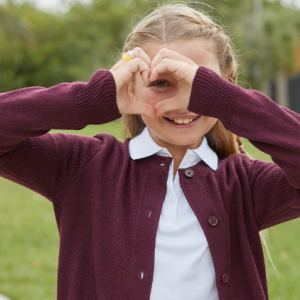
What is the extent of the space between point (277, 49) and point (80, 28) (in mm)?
13298

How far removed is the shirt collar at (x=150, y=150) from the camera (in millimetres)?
2043

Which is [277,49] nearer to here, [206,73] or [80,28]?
[80,28]

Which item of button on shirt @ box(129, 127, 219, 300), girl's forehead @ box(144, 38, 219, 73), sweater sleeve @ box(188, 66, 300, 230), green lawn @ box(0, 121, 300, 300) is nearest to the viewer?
sweater sleeve @ box(188, 66, 300, 230)

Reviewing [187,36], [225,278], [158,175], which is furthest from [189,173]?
[187,36]

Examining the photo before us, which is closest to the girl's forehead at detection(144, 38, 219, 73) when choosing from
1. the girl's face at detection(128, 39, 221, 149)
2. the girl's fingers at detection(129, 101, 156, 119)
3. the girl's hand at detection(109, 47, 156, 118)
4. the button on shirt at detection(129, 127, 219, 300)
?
the girl's face at detection(128, 39, 221, 149)

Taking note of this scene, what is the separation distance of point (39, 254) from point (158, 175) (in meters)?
3.46

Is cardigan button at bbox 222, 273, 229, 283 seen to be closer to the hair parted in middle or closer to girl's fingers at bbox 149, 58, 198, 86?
the hair parted in middle

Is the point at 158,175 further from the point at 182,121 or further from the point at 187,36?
the point at 187,36

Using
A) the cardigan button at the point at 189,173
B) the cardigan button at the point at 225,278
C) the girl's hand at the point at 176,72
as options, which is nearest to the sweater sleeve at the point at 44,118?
the girl's hand at the point at 176,72

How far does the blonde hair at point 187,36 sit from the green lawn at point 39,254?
2.71ft

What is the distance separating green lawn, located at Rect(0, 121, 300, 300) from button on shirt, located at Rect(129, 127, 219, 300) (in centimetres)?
129

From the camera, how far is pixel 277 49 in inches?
1059

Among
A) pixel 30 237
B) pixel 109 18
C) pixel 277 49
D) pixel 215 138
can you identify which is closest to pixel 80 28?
pixel 109 18

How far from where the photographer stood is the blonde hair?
2.01 m
